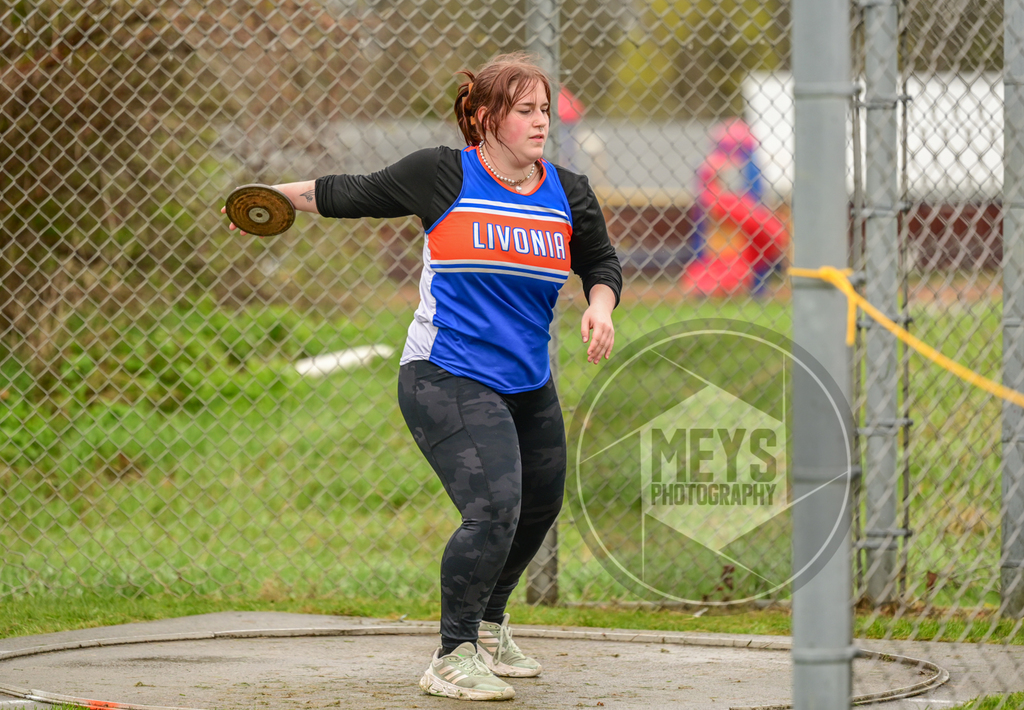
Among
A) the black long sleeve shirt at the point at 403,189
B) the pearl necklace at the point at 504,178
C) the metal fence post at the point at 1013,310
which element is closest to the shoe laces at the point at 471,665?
the black long sleeve shirt at the point at 403,189

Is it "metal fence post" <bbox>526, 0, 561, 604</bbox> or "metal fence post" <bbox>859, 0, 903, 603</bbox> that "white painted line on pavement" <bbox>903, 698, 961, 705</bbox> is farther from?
"metal fence post" <bbox>526, 0, 561, 604</bbox>

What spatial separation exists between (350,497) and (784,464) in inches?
103

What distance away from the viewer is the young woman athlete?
3.08m

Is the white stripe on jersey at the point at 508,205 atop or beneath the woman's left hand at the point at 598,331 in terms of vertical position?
atop

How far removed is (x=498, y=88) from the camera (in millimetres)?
3133

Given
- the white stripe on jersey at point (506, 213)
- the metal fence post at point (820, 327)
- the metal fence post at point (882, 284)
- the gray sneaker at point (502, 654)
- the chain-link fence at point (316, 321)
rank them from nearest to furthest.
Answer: the metal fence post at point (820, 327), the white stripe on jersey at point (506, 213), the metal fence post at point (882, 284), the gray sneaker at point (502, 654), the chain-link fence at point (316, 321)

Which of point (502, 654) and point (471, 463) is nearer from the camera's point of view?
point (471, 463)

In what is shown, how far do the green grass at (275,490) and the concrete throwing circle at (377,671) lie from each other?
45 centimetres

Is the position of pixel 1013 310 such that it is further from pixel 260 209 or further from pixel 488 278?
pixel 260 209

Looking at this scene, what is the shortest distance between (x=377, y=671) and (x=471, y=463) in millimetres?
948

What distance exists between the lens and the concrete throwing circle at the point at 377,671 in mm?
3215

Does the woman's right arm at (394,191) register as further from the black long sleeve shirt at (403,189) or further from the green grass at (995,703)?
the green grass at (995,703)

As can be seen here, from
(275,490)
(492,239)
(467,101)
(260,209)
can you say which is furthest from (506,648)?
(275,490)

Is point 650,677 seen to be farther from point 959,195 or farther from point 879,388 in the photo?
point 959,195
